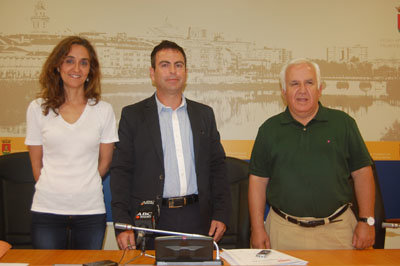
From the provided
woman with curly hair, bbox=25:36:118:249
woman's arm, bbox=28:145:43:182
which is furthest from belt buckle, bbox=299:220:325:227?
woman's arm, bbox=28:145:43:182

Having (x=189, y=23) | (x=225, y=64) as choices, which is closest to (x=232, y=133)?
(x=225, y=64)

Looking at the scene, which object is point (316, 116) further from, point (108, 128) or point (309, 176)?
point (108, 128)

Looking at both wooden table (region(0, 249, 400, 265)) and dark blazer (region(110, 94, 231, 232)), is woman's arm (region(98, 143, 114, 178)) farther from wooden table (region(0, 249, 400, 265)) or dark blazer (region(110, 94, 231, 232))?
wooden table (region(0, 249, 400, 265))

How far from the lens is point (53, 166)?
209 cm

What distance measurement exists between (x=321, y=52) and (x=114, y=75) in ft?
6.58

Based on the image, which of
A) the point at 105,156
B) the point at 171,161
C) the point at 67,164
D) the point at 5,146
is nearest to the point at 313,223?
the point at 171,161

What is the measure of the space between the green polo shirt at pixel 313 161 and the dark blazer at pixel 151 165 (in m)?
0.33

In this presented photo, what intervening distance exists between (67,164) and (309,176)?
146cm

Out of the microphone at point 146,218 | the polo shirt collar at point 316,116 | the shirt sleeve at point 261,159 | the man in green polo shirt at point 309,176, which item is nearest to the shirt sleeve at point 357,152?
the man in green polo shirt at point 309,176

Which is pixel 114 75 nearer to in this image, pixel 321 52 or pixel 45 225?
pixel 45 225

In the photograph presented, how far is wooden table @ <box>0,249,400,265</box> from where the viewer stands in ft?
5.46

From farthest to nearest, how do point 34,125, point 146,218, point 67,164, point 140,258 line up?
point 34,125 < point 67,164 < point 140,258 < point 146,218

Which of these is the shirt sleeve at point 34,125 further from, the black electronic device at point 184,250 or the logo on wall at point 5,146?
the logo on wall at point 5,146

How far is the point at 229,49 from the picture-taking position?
338 cm
